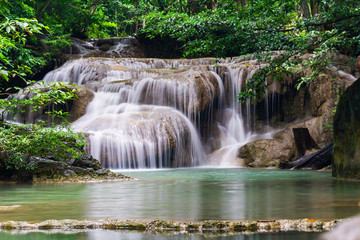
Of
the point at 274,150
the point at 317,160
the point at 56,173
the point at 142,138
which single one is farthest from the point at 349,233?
the point at 274,150

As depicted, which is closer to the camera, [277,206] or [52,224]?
[52,224]

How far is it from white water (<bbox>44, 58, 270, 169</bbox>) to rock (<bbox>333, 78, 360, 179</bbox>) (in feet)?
25.3

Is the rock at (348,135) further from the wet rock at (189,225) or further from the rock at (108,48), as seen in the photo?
the rock at (108,48)

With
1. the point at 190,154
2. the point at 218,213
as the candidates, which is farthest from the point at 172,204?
the point at 190,154

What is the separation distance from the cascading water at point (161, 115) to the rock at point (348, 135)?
8.03 metres

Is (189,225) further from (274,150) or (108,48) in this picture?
(108,48)

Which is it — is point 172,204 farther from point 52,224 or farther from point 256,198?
point 52,224

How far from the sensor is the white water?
16.3m

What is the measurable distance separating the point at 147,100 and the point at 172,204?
13943mm

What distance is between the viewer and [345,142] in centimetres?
966

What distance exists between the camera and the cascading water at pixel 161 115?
642 inches

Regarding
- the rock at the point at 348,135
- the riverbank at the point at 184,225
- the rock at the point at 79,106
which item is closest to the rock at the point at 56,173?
the rock at the point at 348,135

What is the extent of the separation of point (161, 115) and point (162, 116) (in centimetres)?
9

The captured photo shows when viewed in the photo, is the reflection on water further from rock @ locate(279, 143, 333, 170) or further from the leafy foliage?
rock @ locate(279, 143, 333, 170)
